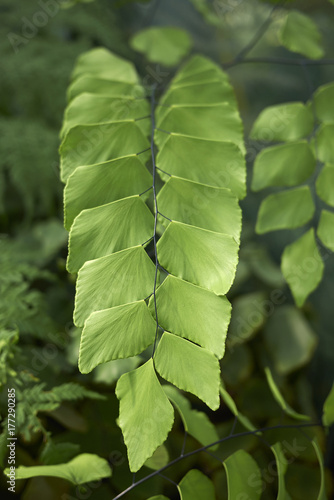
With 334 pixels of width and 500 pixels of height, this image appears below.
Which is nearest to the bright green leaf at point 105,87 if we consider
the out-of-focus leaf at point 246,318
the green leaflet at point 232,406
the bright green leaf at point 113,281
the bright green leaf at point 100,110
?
the bright green leaf at point 100,110

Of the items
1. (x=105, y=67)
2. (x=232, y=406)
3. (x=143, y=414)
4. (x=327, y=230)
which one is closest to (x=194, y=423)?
(x=232, y=406)

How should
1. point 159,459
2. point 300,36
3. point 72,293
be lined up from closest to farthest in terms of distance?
point 159,459 → point 300,36 → point 72,293

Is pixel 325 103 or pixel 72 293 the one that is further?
pixel 72 293

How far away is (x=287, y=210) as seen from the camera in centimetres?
49

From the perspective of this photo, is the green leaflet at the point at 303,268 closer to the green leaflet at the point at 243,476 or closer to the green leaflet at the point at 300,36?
the green leaflet at the point at 243,476

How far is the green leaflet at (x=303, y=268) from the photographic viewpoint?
456 millimetres

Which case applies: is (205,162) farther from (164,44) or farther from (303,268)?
(164,44)

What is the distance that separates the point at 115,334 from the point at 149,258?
2.6 inches

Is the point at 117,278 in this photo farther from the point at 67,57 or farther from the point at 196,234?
the point at 67,57

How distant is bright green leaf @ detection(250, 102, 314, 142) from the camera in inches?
19.6

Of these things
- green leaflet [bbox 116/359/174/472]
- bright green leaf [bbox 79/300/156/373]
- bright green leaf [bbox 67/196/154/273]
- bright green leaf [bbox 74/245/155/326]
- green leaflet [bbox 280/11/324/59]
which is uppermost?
green leaflet [bbox 280/11/324/59]

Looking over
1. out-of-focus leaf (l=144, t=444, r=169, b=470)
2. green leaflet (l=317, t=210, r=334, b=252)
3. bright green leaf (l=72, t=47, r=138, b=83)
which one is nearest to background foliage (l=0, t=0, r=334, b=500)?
out-of-focus leaf (l=144, t=444, r=169, b=470)

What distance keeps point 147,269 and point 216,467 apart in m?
0.41

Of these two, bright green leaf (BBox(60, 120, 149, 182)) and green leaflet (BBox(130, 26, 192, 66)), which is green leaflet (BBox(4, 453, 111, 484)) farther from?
green leaflet (BBox(130, 26, 192, 66))
